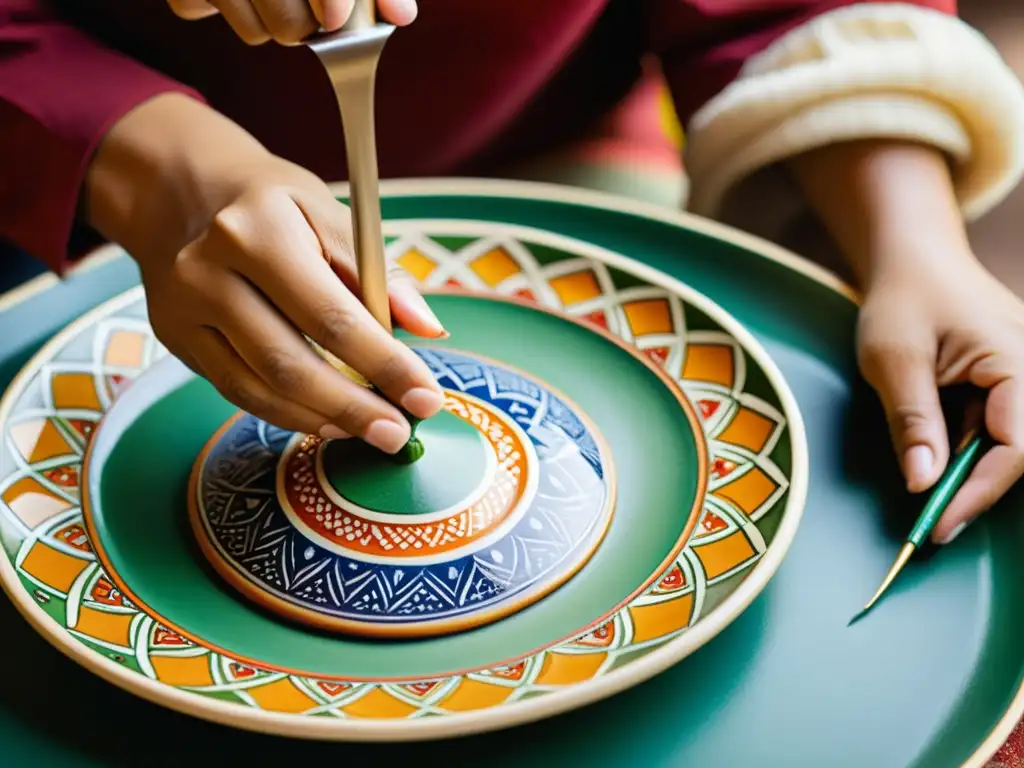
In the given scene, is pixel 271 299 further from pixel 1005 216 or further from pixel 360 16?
pixel 1005 216

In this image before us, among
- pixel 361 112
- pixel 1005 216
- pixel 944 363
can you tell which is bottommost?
pixel 1005 216

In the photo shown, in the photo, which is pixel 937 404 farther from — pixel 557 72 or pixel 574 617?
pixel 557 72

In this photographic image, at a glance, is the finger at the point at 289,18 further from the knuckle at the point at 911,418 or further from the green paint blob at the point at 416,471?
the knuckle at the point at 911,418

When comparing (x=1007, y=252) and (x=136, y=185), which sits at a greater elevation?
(x=136, y=185)

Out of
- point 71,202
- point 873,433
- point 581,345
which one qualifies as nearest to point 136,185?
point 71,202

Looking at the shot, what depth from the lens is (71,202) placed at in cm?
43

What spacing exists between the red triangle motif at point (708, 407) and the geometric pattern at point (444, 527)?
0.16ft

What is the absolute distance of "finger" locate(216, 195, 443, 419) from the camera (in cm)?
31

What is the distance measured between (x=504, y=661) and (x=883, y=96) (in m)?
0.33

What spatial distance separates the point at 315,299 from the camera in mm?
315

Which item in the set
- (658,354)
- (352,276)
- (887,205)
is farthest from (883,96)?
(352,276)

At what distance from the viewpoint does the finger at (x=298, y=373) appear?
1.03ft

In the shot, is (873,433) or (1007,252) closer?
(873,433)

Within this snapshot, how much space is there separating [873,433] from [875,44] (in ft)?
0.63
